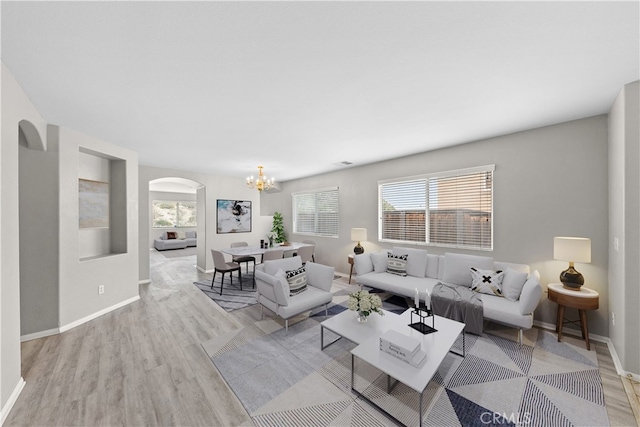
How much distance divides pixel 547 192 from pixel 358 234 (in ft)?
10.2

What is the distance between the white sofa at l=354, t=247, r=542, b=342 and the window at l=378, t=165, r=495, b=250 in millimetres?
443

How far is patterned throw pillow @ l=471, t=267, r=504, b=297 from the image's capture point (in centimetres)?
316

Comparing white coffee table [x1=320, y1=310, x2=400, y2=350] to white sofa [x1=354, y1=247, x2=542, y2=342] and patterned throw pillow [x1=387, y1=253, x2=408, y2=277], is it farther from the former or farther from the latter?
patterned throw pillow [x1=387, y1=253, x2=408, y2=277]

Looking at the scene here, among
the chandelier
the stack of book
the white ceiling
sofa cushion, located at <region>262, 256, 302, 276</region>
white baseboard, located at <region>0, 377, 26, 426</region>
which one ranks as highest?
the white ceiling

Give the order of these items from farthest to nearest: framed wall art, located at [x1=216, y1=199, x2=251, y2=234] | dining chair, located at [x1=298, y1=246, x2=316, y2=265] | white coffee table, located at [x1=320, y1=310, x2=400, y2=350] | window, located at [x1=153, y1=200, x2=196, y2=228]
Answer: window, located at [x1=153, y1=200, x2=196, y2=228], framed wall art, located at [x1=216, y1=199, x2=251, y2=234], dining chair, located at [x1=298, y1=246, x2=316, y2=265], white coffee table, located at [x1=320, y1=310, x2=400, y2=350]

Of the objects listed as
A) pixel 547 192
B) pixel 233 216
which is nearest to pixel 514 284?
pixel 547 192

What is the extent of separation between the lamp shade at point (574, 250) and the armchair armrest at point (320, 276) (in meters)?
2.75

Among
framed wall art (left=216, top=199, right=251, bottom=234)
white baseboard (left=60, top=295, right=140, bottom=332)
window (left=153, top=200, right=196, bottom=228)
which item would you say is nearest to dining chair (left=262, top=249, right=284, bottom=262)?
white baseboard (left=60, top=295, right=140, bottom=332)

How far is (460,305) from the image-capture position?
2.99 metres

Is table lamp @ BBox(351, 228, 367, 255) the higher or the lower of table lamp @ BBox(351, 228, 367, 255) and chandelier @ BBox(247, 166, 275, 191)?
the lower

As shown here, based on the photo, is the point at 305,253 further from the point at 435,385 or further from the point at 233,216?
the point at 435,385

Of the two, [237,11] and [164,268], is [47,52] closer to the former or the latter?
[237,11]

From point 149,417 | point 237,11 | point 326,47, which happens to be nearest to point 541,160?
point 326,47

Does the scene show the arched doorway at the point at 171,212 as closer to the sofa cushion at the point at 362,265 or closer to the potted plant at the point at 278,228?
the potted plant at the point at 278,228
